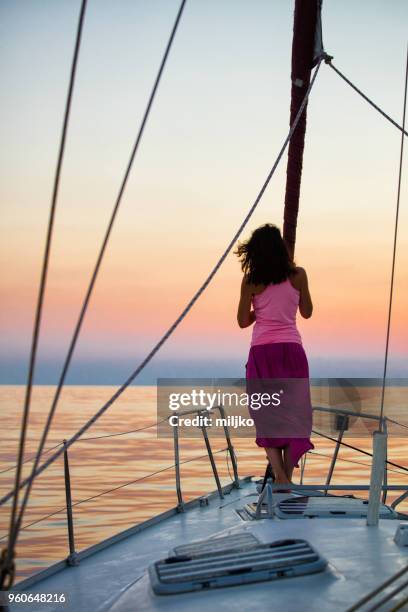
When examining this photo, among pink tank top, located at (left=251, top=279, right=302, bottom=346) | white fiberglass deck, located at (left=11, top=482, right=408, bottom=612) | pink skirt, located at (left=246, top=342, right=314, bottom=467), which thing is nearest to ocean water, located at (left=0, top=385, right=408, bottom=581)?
white fiberglass deck, located at (left=11, top=482, right=408, bottom=612)

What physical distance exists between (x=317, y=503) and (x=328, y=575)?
1546 mm

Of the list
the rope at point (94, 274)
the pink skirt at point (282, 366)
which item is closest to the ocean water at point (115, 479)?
the pink skirt at point (282, 366)

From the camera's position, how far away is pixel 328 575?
2178 millimetres

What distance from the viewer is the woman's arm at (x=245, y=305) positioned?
4.04 m

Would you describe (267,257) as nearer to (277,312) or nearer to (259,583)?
(277,312)

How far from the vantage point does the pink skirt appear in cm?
399

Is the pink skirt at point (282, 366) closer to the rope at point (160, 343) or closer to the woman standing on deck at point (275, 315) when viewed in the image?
the woman standing on deck at point (275, 315)

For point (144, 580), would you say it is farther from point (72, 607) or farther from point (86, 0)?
point (86, 0)

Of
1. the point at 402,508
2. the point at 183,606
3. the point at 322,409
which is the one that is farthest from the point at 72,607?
the point at 402,508

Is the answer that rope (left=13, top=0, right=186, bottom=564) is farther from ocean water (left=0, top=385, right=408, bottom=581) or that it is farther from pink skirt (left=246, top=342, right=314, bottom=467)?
pink skirt (left=246, top=342, right=314, bottom=467)

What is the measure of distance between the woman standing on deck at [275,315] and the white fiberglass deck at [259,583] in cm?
51

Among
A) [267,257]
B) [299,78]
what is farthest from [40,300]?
[299,78]

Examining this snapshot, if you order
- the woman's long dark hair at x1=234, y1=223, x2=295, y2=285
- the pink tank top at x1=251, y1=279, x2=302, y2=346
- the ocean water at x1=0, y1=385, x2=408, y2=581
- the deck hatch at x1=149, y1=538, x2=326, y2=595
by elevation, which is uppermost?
the woman's long dark hair at x1=234, y1=223, x2=295, y2=285

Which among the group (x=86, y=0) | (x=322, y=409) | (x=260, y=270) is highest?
(x=86, y=0)
